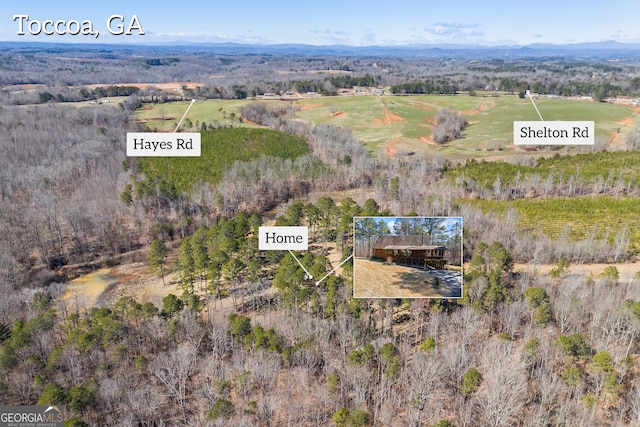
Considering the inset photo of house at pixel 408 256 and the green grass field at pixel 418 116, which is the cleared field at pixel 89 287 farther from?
the green grass field at pixel 418 116

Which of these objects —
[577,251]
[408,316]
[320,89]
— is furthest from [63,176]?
[320,89]

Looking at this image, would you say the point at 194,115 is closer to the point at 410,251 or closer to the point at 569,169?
the point at 569,169

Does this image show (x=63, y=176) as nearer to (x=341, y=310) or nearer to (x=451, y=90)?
(x=341, y=310)

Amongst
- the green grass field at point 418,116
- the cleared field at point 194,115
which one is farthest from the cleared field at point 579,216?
the cleared field at point 194,115

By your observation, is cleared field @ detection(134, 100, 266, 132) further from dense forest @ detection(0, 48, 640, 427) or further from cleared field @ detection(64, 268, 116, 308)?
cleared field @ detection(64, 268, 116, 308)

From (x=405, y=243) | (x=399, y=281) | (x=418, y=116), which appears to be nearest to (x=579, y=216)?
(x=399, y=281)

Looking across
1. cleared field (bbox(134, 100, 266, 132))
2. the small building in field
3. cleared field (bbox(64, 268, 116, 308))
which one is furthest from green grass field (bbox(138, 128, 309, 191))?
the small building in field
